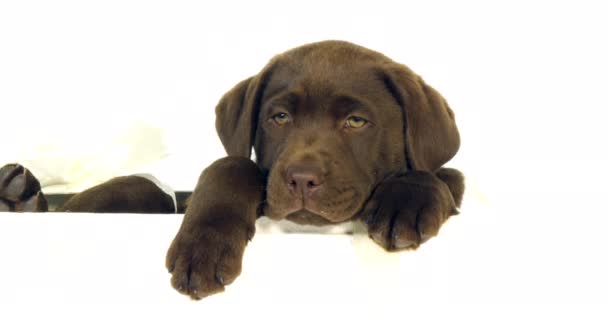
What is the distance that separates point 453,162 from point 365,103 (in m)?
1.52

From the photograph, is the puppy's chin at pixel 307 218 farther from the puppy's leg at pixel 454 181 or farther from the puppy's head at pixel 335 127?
the puppy's leg at pixel 454 181

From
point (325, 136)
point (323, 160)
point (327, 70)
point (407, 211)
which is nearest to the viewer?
point (407, 211)

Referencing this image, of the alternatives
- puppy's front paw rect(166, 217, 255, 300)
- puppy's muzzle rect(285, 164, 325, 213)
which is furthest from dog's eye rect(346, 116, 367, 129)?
puppy's front paw rect(166, 217, 255, 300)

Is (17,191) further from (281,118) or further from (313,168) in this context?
(313,168)

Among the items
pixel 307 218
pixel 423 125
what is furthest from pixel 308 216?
pixel 423 125

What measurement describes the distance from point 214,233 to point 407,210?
0.51 metres

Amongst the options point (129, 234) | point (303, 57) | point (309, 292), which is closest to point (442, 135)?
point (303, 57)

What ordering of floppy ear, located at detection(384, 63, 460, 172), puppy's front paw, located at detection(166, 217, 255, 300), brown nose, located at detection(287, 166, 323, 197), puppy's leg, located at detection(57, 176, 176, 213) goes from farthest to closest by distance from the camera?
puppy's leg, located at detection(57, 176, 176, 213), floppy ear, located at detection(384, 63, 460, 172), brown nose, located at detection(287, 166, 323, 197), puppy's front paw, located at detection(166, 217, 255, 300)

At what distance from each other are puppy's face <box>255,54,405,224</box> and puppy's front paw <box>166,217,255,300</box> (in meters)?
0.25

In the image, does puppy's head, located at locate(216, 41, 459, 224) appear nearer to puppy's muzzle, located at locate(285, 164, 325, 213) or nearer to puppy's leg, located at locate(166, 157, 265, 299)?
puppy's muzzle, located at locate(285, 164, 325, 213)

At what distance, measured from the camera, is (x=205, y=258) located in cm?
175

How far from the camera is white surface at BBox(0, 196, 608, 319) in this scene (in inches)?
72.1

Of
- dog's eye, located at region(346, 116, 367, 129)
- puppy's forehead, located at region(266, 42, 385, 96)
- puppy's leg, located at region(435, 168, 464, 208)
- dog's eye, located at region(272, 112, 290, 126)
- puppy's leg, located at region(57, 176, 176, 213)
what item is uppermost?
puppy's forehead, located at region(266, 42, 385, 96)

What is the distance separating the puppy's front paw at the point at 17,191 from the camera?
2402 millimetres
